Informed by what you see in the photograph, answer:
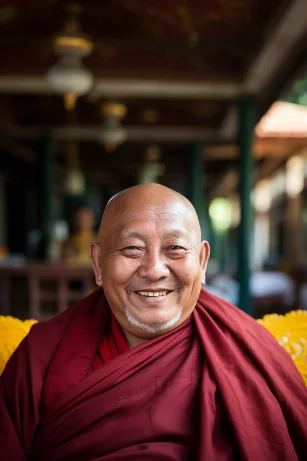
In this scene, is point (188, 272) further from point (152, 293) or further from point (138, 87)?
point (138, 87)

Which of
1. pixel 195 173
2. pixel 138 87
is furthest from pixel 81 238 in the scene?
pixel 195 173

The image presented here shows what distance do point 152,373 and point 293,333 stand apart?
626mm

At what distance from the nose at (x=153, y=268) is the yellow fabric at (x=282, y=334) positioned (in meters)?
0.58

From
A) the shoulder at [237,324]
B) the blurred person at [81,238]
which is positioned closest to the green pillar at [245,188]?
the blurred person at [81,238]

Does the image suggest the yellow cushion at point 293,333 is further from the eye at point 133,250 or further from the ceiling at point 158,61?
the ceiling at point 158,61

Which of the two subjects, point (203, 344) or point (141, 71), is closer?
point (203, 344)

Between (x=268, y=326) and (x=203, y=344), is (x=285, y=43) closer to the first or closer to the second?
(x=268, y=326)

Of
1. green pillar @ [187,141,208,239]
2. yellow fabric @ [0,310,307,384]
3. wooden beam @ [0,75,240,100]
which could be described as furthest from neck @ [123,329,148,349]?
green pillar @ [187,141,208,239]

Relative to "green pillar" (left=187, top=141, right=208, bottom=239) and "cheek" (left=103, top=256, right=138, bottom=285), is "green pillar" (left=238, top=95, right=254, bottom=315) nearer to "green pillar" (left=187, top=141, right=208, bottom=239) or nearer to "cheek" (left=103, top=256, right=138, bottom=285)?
"green pillar" (left=187, top=141, right=208, bottom=239)

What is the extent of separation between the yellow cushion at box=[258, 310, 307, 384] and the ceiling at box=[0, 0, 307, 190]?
237 centimetres

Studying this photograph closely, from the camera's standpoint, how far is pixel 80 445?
125 centimetres

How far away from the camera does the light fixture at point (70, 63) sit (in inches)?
157

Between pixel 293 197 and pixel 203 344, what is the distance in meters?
8.47

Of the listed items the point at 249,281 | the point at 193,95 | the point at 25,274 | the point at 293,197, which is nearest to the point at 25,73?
the point at 193,95
